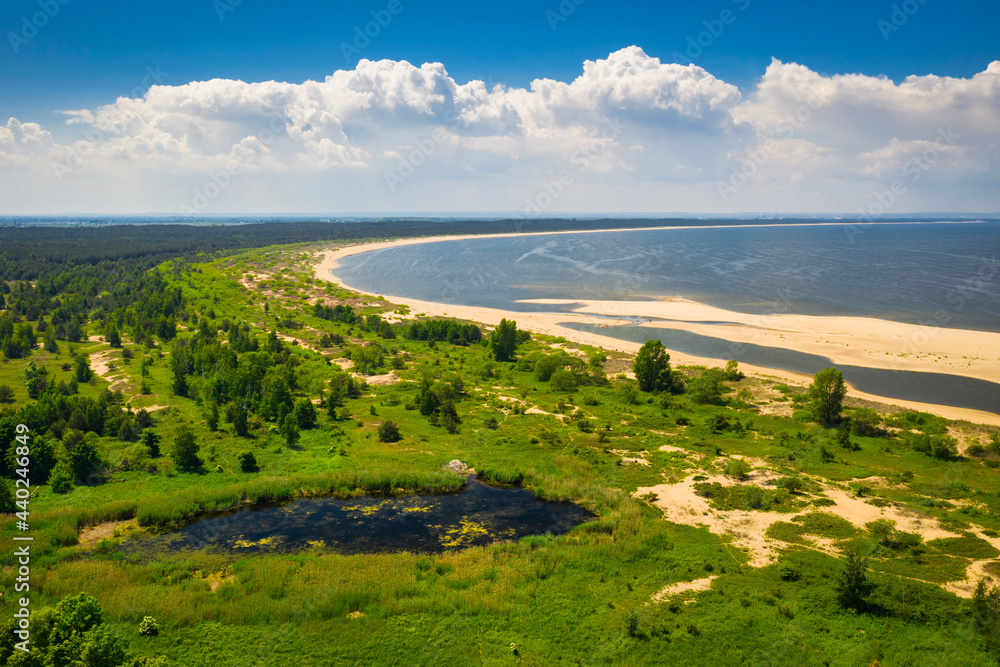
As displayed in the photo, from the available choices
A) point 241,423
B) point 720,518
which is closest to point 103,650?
point 241,423

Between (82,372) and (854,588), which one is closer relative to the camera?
(854,588)

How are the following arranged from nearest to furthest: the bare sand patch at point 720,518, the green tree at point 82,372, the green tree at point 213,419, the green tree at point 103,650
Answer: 1. the green tree at point 103,650
2. the bare sand patch at point 720,518
3. the green tree at point 213,419
4. the green tree at point 82,372

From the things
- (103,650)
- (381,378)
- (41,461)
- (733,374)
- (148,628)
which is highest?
(733,374)

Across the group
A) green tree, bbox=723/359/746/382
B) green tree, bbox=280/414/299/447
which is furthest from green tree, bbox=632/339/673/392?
green tree, bbox=280/414/299/447

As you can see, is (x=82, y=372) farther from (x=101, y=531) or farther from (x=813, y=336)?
(x=813, y=336)

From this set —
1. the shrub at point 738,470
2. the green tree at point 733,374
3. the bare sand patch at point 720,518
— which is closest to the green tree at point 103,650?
the bare sand patch at point 720,518

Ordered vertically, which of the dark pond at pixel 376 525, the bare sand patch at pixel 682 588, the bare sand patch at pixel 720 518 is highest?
the bare sand patch at pixel 720 518

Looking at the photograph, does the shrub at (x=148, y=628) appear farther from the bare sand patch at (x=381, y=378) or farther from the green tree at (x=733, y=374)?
the green tree at (x=733, y=374)
